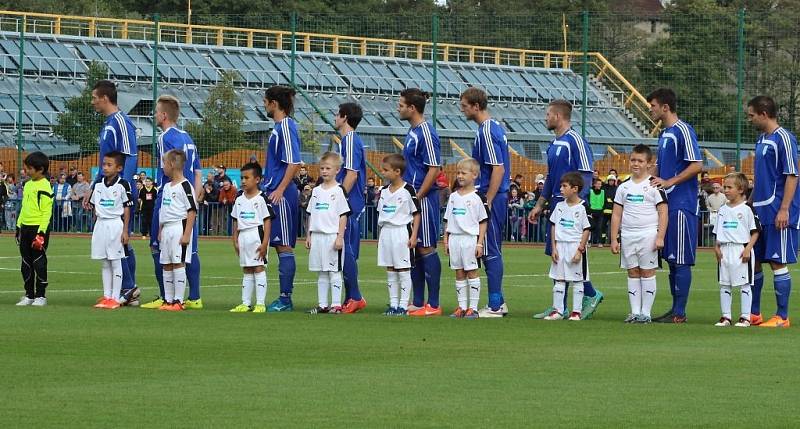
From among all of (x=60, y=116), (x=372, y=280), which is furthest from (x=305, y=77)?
(x=372, y=280)

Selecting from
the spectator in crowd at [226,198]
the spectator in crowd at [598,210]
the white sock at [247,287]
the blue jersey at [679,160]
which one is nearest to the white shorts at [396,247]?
the white sock at [247,287]

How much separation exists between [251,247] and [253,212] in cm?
34

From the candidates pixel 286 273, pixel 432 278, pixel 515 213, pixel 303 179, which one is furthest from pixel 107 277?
pixel 515 213

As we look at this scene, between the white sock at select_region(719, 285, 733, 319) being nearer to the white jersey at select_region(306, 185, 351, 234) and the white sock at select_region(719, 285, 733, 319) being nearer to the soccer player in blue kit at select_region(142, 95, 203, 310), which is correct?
the white jersey at select_region(306, 185, 351, 234)

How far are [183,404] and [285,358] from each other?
218cm

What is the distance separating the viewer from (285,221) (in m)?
14.9

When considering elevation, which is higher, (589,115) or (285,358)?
(589,115)

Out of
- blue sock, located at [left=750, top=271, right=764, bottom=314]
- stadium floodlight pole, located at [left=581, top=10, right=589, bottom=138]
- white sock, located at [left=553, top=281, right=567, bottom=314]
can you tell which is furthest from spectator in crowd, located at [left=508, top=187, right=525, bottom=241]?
blue sock, located at [left=750, top=271, right=764, bottom=314]

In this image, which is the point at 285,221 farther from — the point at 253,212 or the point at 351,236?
the point at 351,236

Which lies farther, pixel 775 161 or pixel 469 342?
pixel 775 161

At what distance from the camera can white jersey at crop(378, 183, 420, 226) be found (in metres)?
14.6

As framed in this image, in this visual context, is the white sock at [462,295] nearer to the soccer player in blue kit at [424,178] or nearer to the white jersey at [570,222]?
the soccer player in blue kit at [424,178]

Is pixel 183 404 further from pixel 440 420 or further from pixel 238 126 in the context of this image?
pixel 238 126

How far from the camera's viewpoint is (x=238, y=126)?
39.7 metres
